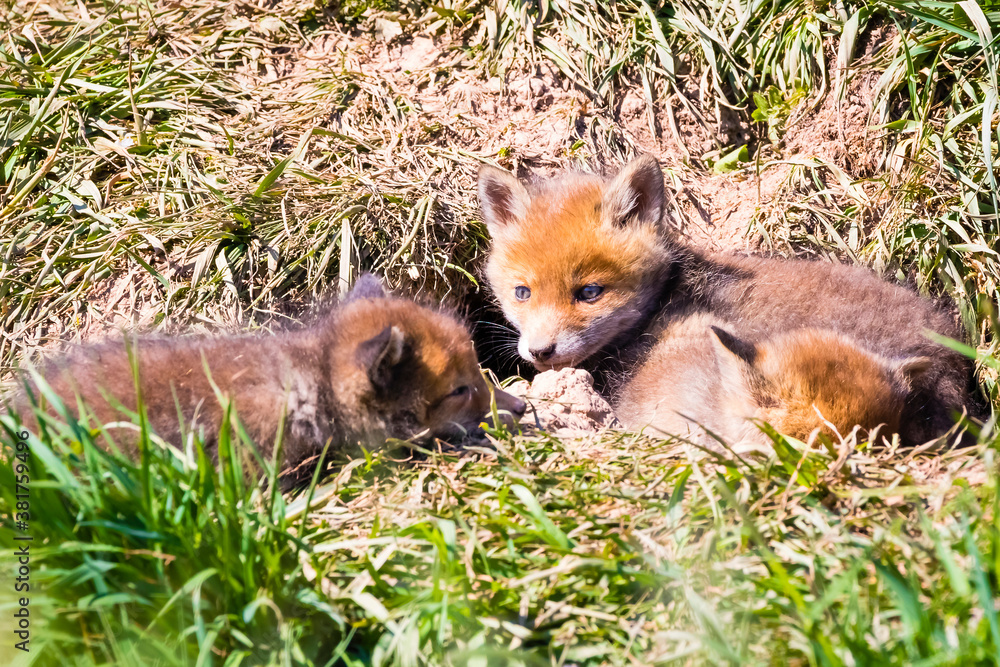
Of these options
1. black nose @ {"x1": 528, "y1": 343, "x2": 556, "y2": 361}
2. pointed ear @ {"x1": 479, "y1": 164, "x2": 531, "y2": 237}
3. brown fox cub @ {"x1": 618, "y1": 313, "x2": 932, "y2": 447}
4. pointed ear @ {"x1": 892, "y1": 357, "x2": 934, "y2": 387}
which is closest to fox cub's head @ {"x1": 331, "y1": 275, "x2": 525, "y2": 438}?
black nose @ {"x1": 528, "y1": 343, "x2": 556, "y2": 361}

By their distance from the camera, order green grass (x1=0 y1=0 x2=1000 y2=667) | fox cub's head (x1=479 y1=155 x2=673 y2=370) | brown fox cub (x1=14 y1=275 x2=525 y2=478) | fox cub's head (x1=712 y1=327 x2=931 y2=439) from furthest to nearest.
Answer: fox cub's head (x1=479 y1=155 x2=673 y2=370), fox cub's head (x1=712 y1=327 x2=931 y2=439), brown fox cub (x1=14 y1=275 x2=525 y2=478), green grass (x1=0 y1=0 x2=1000 y2=667)

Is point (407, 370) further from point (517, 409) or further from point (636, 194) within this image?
point (636, 194)

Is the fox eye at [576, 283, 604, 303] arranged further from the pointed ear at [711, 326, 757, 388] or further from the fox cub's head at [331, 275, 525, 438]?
the pointed ear at [711, 326, 757, 388]

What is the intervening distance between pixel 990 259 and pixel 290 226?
148 inches

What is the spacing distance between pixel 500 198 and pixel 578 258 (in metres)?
0.65

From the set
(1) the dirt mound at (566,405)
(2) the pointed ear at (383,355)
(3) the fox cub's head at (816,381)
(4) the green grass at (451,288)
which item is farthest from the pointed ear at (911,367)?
(2) the pointed ear at (383,355)

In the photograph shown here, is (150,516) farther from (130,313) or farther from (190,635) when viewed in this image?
(130,313)

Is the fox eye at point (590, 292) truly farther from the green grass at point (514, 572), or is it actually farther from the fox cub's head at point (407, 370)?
the green grass at point (514, 572)

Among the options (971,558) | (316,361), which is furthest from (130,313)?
(971,558)

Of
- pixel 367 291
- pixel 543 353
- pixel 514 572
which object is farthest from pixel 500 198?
pixel 514 572

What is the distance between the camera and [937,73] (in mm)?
4223

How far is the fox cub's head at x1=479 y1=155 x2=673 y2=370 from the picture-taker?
4.16 meters

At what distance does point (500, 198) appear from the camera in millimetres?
4461

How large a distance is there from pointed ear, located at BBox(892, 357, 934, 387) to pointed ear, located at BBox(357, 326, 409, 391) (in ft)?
6.79
